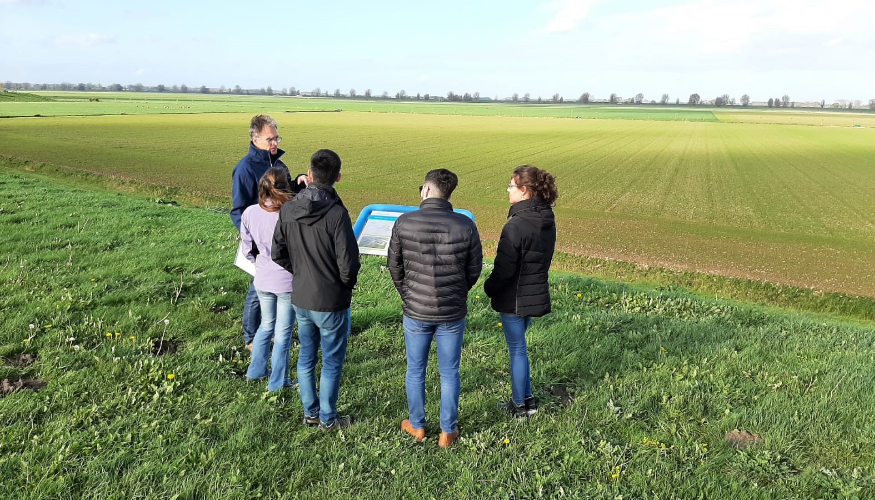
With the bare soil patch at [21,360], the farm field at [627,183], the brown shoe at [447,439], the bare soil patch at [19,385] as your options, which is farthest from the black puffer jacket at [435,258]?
the farm field at [627,183]

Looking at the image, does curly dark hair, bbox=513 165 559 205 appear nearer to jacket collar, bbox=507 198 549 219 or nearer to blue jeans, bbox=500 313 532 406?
jacket collar, bbox=507 198 549 219

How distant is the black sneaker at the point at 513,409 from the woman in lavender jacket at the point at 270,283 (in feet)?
6.76

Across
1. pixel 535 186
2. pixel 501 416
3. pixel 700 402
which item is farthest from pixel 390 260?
pixel 700 402

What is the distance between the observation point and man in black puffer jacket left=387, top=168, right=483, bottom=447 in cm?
396

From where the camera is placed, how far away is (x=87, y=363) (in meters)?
5.01

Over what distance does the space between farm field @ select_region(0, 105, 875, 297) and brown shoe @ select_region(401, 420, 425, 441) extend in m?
10.6

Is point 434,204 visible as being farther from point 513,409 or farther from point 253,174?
point 253,174

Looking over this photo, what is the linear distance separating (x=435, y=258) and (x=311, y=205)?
3.51 feet

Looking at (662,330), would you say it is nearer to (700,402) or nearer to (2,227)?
(700,402)

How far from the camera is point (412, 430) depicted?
4.35 metres

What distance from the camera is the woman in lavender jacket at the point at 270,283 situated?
4680 mm

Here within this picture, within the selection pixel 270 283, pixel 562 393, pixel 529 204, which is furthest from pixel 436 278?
pixel 562 393

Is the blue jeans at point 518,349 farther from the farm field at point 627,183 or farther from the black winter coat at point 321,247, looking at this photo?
the farm field at point 627,183

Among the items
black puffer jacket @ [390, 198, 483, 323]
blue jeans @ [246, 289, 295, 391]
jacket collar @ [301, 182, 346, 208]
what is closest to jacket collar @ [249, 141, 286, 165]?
blue jeans @ [246, 289, 295, 391]
